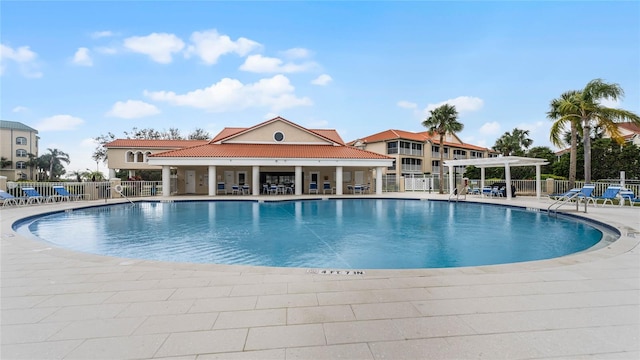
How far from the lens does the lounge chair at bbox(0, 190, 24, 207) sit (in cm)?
1465

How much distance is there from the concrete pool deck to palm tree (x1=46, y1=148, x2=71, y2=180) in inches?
2711

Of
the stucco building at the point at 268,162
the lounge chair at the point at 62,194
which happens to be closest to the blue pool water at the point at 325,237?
the lounge chair at the point at 62,194

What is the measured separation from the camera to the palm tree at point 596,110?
1748cm

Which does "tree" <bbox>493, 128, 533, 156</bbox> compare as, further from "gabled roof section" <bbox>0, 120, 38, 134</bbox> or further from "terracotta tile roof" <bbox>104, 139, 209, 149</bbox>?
"gabled roof section" <bbox>0, 120, 38, 134</bbox>

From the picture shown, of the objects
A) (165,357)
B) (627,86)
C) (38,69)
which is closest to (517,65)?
(627,86)

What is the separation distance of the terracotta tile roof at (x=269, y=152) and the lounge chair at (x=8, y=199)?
7902 millimetres

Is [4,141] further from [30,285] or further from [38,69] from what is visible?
[30,285]

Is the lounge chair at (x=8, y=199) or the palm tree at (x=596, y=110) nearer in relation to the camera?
the lounge chair at (x=8, y=199)

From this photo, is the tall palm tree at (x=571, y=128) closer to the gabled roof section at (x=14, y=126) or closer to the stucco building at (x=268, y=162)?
the stucco building at (x=268, y=162)

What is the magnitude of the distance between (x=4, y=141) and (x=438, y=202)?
2622 inches

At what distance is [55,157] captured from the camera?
194 ft

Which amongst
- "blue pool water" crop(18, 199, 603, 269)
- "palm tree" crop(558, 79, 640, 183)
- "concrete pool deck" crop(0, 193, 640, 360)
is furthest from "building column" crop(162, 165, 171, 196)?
"palm tree" crop(558, 79, 640, 183)

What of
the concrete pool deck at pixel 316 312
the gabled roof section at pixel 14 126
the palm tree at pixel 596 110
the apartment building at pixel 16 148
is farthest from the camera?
the gabled roof section at pixel 14 126

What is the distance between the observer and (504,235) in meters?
9.59
